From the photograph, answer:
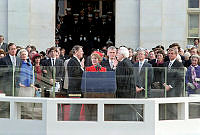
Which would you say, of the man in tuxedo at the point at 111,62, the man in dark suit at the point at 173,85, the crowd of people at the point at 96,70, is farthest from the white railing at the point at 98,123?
the man in tuxedo at the point at 111,62

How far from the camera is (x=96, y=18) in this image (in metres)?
23.9

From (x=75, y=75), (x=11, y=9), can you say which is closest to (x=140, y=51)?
(x=75, y=75)

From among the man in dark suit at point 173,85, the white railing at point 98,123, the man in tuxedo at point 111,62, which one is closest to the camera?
the white railing at point 98,123

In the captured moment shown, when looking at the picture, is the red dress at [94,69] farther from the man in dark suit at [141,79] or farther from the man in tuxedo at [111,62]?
the man in dark suit at [141,79]

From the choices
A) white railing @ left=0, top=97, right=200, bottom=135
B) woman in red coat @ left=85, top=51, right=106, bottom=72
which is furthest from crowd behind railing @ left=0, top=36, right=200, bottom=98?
white railing @ left=0, top=97, right=200, bottom=135

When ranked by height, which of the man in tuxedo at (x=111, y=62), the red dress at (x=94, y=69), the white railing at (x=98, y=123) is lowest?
the white railing at (x=98, y=123)

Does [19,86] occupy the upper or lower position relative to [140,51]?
lower

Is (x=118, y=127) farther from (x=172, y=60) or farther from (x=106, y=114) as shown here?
(x=172, y=60)

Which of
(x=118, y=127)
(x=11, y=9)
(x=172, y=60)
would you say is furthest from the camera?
(x=11, y=9)

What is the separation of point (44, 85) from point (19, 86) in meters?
0.72

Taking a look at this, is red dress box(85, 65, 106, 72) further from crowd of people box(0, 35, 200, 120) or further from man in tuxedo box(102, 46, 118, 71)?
man in tuxedo box(102, 46, 118, 71)

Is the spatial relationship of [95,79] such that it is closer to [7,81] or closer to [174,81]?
[174,81]

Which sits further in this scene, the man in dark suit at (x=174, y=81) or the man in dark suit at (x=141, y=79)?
the man in dark suit at (x=174, y=81)

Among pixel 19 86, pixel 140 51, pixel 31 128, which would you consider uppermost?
pixel 140 51
